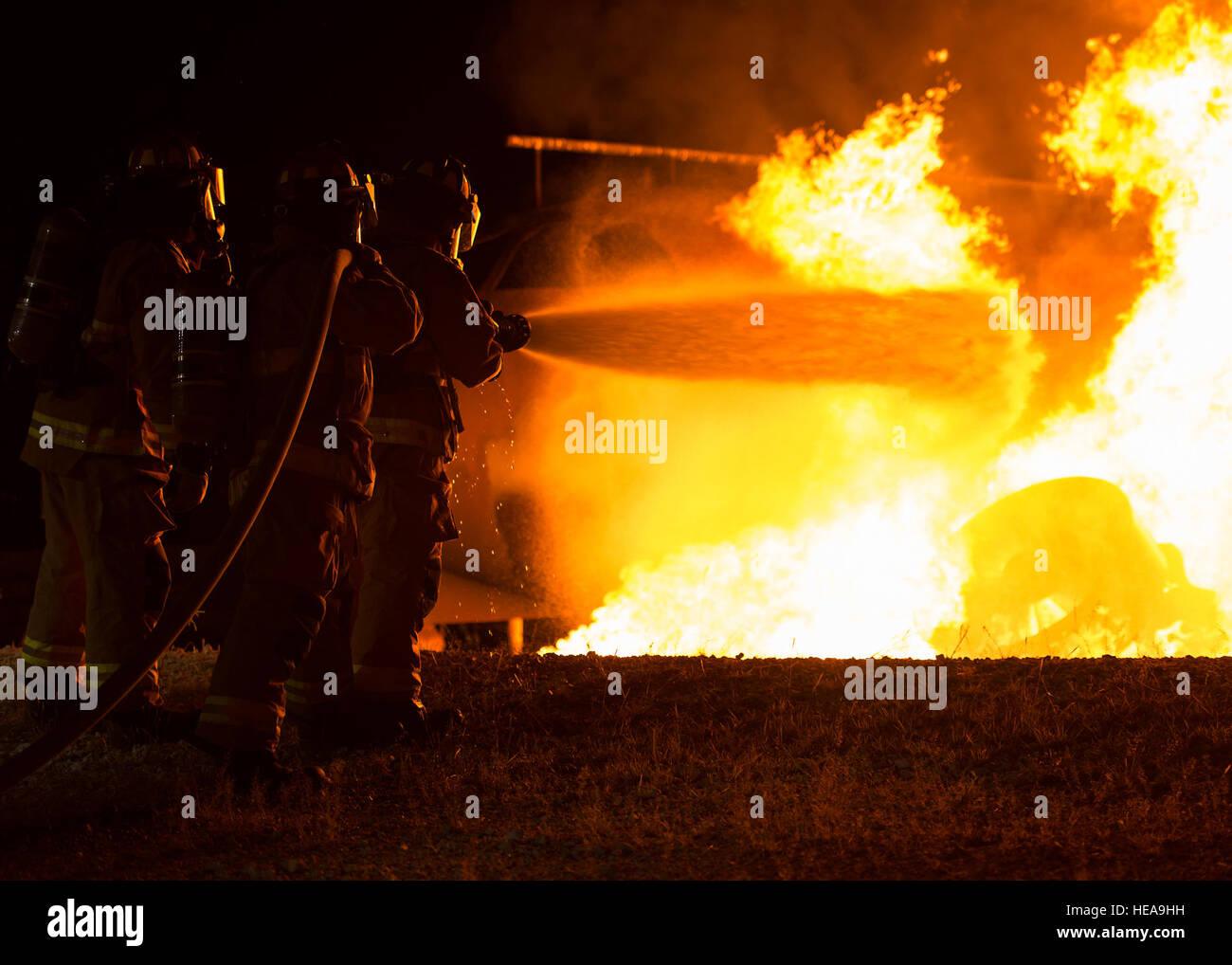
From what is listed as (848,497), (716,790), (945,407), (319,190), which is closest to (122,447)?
(319,190)

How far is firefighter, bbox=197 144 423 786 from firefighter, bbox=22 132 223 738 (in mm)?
607

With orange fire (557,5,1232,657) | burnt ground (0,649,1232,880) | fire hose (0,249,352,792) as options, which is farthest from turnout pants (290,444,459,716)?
orange fire (557,5,1232,657)

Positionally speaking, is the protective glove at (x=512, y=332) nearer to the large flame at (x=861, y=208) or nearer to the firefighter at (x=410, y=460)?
the firefighter at (x=410, y=460)

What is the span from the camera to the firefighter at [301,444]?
15.8ft

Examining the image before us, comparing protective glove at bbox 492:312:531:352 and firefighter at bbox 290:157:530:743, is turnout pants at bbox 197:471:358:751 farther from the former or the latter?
protective glove at bbox 492:312:531:352

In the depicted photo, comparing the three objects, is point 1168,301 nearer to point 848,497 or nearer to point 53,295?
point 848,497

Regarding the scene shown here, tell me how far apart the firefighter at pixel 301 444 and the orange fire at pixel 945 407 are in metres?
5.80

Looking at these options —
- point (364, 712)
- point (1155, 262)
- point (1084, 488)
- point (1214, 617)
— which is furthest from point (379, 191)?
point (1155, 262)

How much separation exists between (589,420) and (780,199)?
8.92ft

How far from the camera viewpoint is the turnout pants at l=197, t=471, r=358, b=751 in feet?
15.7

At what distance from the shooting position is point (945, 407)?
1351cm

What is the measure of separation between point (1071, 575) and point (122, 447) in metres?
7.76

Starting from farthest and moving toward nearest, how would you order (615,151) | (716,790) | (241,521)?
(615,151) < (716,790) < (241,521)

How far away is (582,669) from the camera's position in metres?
6.89
